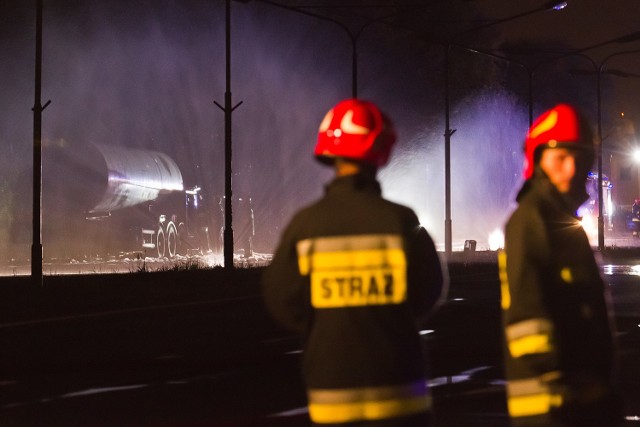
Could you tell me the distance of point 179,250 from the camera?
3888cm

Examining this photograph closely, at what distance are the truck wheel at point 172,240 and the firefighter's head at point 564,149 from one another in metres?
33.6

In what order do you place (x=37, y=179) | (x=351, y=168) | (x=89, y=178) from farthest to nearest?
(x=89, y=178) < (x=37, y=179) < (x=351, y=168)

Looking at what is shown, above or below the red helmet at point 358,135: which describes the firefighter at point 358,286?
below

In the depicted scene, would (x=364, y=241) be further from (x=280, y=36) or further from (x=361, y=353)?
(x=280, y=36)

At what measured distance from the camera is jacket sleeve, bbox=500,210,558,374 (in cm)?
326

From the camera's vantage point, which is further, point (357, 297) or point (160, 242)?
point (160, 242)

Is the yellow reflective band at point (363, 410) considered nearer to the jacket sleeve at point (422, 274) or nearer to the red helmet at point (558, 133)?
the jacket sleeve at point (422, 274)

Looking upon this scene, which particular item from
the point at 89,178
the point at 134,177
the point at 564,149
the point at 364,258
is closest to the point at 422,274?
the point at 364,258

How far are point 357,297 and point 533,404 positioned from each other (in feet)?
2.23

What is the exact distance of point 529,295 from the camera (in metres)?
3.31

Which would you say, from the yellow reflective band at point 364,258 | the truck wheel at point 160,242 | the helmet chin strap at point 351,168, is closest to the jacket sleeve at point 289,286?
the yellow reflective band at point 364,258

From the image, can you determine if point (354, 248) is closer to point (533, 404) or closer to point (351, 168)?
point (351, 168)

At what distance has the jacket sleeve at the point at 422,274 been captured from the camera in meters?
3.44

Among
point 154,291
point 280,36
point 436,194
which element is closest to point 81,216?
point 154,291
